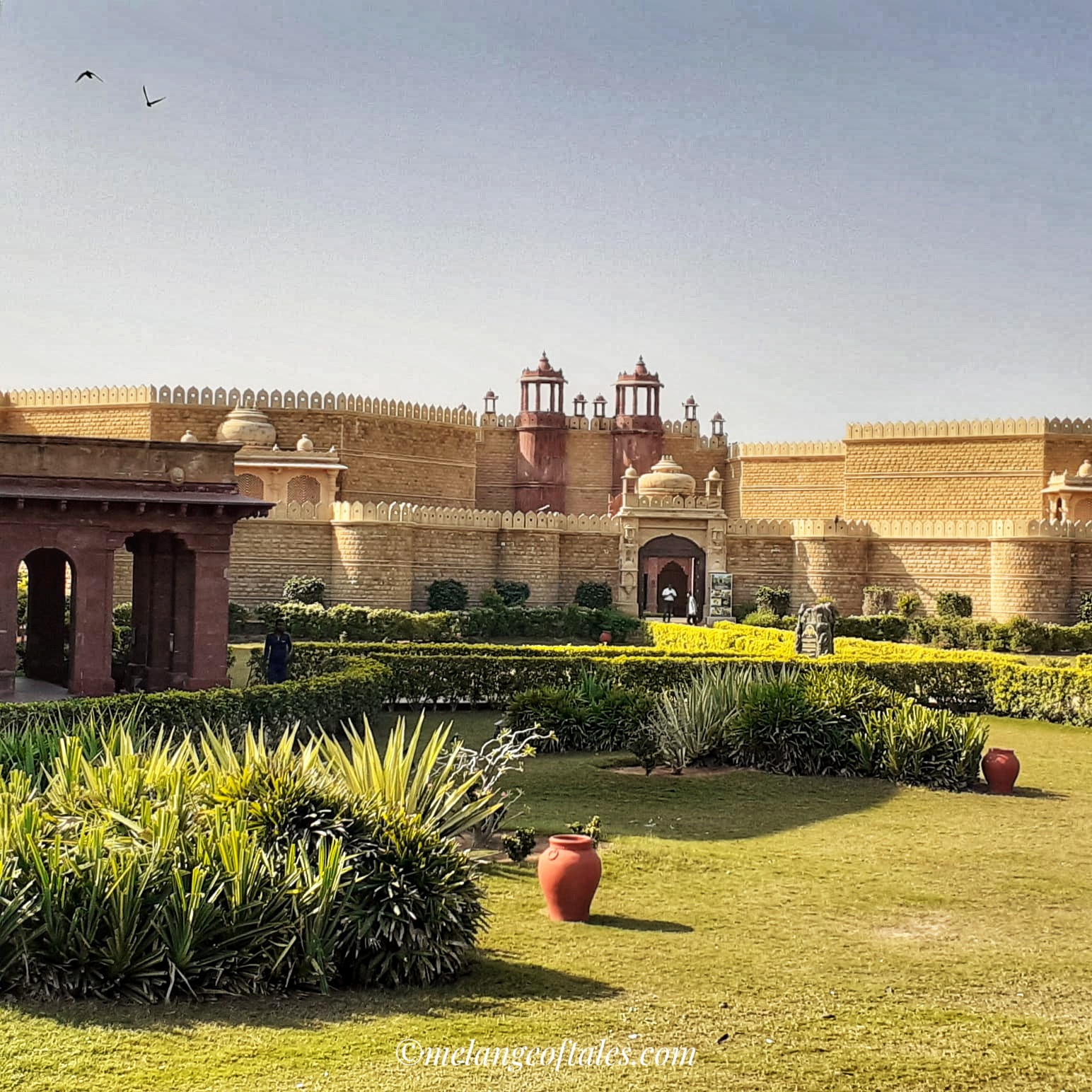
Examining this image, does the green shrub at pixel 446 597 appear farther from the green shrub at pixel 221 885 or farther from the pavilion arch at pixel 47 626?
the green shrub at pixel 221 885

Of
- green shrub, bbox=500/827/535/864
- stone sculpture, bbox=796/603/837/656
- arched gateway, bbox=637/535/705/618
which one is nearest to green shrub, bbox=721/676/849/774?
green shrub, bbox=500/827/535/864

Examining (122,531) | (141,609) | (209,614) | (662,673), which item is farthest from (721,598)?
(122,531)

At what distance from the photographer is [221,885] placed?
7.18m

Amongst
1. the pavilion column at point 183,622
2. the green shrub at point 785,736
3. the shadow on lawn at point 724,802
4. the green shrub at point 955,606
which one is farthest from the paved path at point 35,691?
the green shrub at point 955,606

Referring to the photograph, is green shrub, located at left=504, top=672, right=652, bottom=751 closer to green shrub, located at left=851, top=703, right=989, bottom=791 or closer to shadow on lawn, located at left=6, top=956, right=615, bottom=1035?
green shrub, located at left=851, top=703, right=989, bottom=791

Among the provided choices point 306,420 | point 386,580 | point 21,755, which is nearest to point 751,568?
point 386,580

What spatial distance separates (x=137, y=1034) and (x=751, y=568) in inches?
1332

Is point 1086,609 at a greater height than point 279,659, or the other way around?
point 1086,609

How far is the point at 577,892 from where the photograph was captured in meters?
8.75

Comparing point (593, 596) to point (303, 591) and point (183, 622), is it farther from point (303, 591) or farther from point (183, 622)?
point (183, 622)

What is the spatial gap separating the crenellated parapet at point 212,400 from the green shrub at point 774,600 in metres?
13.1

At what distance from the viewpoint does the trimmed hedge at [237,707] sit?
1214 centimetres

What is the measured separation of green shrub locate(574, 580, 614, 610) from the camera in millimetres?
37281

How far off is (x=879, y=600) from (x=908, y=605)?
142 centimetres
